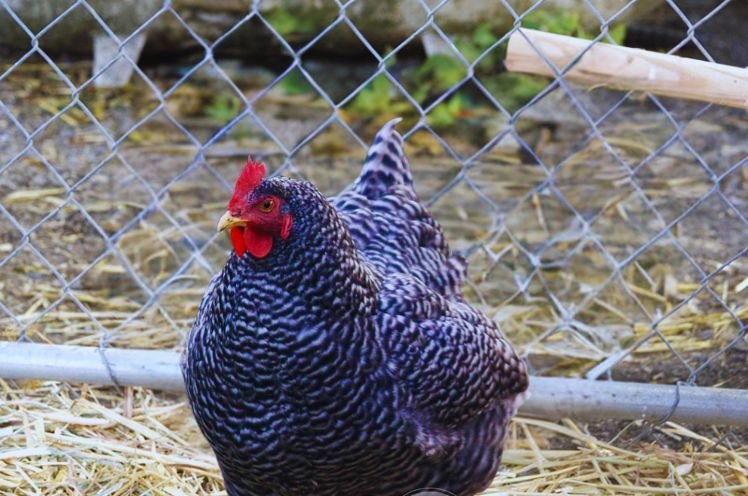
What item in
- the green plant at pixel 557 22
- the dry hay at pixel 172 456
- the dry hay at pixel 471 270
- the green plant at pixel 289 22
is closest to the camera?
the dry hay at pixel 172 456

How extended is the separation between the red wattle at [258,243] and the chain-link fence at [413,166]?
1.07 metres

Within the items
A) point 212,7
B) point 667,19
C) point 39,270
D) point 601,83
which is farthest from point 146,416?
point 667,19

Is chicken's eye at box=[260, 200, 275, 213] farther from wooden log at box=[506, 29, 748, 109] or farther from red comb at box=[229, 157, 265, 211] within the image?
wooden log at box=[506, 29, 748, 109]

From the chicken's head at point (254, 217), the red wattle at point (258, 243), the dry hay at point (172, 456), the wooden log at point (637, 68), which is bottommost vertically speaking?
the dry hay at point (172, 456)

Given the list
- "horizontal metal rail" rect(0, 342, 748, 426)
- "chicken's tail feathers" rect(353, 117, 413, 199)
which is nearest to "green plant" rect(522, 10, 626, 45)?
"chicken's tail feathers" rect(353, 117, 413, 199)

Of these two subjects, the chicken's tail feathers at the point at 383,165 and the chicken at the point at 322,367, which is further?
the chicken's tail feathers at the point at 383,165

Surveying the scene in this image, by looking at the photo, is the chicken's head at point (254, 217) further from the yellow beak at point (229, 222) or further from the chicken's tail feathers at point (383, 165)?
the chicken's tail feathers at point (383, 165)

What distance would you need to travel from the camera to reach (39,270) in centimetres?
366

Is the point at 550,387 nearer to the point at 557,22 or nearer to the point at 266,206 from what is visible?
the point at 266,206

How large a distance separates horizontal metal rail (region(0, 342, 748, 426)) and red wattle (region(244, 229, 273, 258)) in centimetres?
92

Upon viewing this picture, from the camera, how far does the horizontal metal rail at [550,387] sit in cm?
281

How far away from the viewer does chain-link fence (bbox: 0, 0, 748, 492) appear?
3.36 metres

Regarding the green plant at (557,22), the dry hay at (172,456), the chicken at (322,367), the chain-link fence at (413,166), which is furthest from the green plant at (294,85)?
the chicken at (322,367)

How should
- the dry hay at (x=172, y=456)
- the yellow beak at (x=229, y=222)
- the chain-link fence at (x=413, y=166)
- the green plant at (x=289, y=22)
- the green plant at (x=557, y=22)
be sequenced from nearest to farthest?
the yellow beak at (x=229, y=222), the dry hay at (x=172, y=456), the chain-link fence at (x=413, y=166), the green plant at (x=557, y=22), the green plant at (x=289, y=22)
